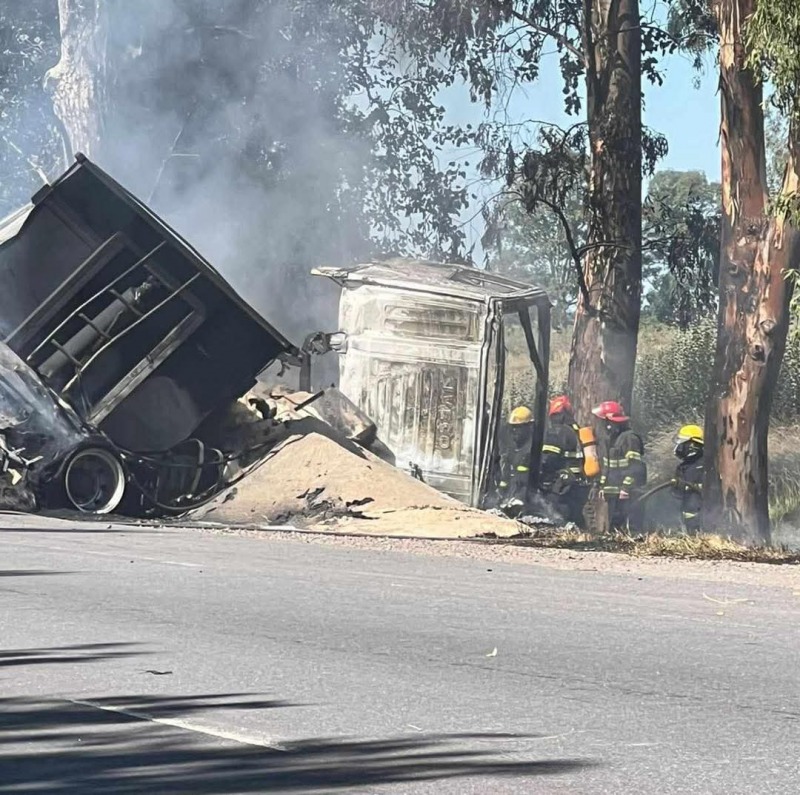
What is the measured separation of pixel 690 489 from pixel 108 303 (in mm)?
7002

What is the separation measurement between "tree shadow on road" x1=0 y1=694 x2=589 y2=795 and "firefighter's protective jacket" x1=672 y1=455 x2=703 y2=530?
1318 centimetres

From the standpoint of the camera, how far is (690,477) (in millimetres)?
20312

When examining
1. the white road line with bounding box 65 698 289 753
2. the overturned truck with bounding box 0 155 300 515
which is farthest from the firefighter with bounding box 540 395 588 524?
the white road line with bounding box 65 698 289 753

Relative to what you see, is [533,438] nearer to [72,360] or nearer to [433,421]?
[433,421]

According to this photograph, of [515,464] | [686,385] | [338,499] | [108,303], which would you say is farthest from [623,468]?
[686,385]

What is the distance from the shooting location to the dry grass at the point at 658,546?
13.8m

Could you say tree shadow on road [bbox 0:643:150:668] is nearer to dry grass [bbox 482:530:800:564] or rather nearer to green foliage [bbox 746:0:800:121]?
dry grass [bbox 482:530:800:564]

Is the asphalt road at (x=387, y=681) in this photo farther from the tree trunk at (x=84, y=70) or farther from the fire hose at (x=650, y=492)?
the tree trunk at (x=84, y=70)

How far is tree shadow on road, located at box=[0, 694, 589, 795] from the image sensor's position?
213 inches

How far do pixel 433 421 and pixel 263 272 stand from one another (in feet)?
43.6

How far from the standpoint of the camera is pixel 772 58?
49.1 ft

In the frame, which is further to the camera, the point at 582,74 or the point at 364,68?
the point at 364,68

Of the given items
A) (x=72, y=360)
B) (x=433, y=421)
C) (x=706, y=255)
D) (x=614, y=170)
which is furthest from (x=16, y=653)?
(x=706, y=255)

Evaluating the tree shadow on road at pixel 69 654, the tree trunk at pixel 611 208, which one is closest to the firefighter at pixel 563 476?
the tree trunk at pixel 611 208
